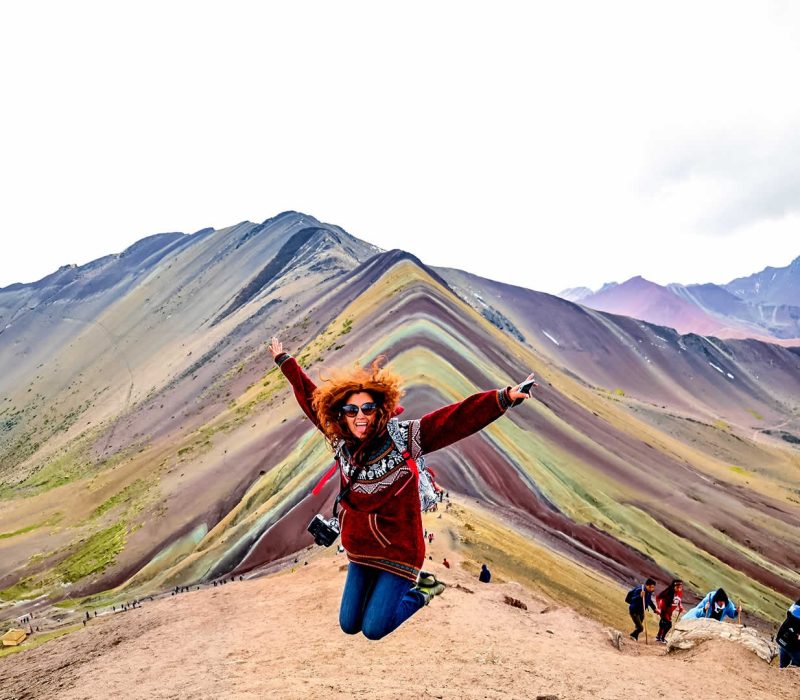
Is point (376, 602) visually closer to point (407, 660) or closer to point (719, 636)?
point (407, 660)

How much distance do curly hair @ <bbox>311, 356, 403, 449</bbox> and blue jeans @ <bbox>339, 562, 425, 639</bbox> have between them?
1161 mm

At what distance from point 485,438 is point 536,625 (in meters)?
14.9

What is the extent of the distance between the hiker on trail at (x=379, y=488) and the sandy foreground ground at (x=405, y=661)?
183cm

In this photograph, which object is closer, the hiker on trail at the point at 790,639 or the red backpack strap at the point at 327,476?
the red backpack strap at the point at 327,476

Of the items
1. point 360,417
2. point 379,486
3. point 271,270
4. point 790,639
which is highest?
point 271,270

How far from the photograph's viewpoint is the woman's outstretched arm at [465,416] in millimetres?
3814

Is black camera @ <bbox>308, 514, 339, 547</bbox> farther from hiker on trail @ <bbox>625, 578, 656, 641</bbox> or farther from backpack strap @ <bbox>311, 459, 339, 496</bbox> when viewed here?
hiker on trail @ <bbox>625, 578, 656, 641</bbox>

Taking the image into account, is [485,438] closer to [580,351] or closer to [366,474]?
[366,474]

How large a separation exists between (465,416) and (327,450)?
61.4ft

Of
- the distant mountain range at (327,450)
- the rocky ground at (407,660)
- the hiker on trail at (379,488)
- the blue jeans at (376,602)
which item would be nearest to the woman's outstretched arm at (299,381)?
the distant mountain range at (327,450)

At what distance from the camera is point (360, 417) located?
169 inches

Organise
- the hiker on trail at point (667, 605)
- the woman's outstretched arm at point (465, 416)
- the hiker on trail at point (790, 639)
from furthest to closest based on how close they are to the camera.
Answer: the hiker on trail at point (667, 605), the hiker on trail at point (790, 639), the woman's outstretched arm at point (465, 416)

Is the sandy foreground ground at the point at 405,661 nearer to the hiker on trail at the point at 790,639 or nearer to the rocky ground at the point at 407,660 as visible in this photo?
the rocky ground at the point at 407,660

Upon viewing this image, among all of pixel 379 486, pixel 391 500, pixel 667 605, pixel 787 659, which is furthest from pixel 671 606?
pixel 379 486
